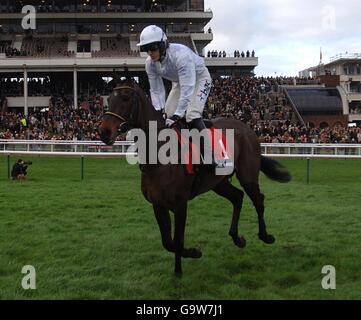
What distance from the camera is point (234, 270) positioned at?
5.34 meters

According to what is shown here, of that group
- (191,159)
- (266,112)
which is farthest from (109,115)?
(266,112)

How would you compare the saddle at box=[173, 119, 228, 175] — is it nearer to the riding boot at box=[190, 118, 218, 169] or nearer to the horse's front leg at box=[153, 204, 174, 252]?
the riding boot at box=[190, 118, 218, 169]

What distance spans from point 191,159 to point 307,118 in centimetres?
4045

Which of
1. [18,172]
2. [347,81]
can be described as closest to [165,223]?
[18,172]

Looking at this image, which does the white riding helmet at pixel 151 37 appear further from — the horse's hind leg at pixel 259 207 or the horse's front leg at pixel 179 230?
the horse's hind leg at pixel 259 207

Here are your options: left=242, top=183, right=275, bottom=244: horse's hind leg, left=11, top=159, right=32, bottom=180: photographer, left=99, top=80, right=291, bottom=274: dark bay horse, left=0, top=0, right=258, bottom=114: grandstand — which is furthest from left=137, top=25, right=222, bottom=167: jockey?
left=0, top=0, right=258, bottom=114: grandstand

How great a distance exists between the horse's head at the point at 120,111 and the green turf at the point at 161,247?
1.36 meters

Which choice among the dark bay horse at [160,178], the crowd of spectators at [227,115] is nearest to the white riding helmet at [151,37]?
the dark bay horse at [160,178]

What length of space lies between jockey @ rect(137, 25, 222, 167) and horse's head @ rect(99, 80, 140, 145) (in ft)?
1.22

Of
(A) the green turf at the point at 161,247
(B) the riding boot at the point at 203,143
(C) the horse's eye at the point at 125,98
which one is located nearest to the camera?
(A) the green turf at the point at 161,247

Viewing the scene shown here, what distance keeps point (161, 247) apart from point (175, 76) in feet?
6.73

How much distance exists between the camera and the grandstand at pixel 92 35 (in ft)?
131

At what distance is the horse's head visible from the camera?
4617 mm

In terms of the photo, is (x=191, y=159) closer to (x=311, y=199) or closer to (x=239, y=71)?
(x=311, y=199)
